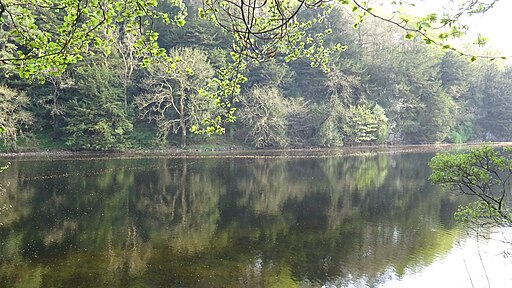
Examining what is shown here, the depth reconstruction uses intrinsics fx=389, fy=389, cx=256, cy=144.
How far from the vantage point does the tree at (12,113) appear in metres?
31.5

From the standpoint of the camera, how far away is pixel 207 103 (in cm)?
3950

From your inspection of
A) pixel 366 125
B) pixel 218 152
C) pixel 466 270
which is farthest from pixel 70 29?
pixel 366 125

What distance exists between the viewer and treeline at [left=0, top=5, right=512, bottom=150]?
36.3 metres

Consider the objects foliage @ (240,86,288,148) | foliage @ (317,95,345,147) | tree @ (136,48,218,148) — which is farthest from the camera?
foliage @ (317,95,345,147)

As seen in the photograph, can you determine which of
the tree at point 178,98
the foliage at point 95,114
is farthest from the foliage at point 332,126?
the foliage at point 95,114

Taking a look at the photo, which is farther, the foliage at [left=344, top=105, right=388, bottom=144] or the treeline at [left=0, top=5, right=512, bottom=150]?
the foliage at [left=344, top=105, right=388, bottom=144]

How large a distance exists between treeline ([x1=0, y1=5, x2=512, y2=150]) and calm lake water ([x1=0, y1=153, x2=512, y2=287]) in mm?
10714

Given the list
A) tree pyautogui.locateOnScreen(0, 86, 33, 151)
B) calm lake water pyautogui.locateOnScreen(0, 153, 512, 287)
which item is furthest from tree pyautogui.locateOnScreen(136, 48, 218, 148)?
calm lake water pyautogui.locateOnScreen(0, 153, 512, 287)

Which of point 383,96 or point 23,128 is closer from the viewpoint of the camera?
point 23,128

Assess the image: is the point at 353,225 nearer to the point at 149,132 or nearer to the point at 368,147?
the point at 149,132

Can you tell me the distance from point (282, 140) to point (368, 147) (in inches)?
500

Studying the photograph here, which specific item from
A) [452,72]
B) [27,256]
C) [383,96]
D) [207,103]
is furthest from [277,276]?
[452,72]

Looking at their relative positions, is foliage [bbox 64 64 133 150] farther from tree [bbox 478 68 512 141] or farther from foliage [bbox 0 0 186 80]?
tree [bbox 478 68 512 141]

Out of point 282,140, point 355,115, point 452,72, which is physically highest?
point 452,72
